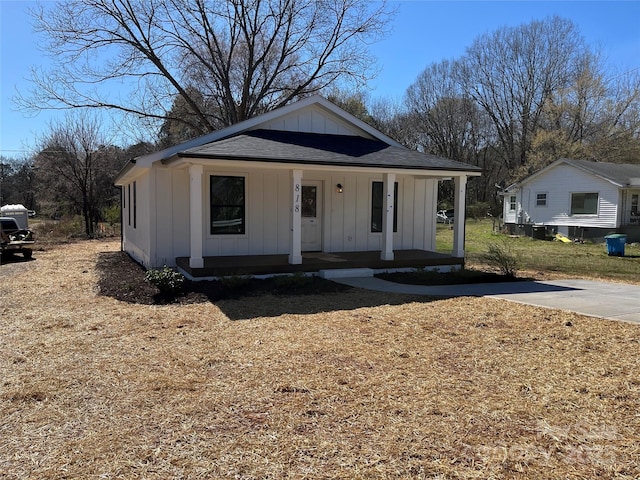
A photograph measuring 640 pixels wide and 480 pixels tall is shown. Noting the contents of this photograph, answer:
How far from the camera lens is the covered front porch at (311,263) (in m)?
9.44

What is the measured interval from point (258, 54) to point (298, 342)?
928 inches

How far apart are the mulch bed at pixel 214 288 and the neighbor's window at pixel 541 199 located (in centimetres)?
2188

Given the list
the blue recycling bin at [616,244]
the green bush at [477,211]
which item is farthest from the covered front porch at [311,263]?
the green bush at [477,211]

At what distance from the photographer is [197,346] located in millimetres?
5547

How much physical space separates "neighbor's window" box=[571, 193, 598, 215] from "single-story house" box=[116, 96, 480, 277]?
15535 mm

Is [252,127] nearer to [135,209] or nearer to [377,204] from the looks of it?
[377,204]

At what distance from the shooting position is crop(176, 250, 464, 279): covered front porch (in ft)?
31.0

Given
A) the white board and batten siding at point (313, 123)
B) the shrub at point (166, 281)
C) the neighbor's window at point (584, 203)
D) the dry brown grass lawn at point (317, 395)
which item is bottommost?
the dry brown grass lawn at point (317, 395)

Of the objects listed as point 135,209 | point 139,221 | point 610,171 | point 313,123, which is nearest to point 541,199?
point 610,171

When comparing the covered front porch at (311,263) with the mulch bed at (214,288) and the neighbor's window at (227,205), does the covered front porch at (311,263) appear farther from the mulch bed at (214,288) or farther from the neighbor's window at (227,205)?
the neighbor's window at (227,205)

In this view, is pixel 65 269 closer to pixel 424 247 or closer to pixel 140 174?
pixel 140 174

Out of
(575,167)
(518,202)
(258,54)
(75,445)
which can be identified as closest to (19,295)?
(75,445)

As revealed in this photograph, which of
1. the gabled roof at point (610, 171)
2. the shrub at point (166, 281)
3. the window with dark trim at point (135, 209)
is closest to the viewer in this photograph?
the shrub at point (166, 281)

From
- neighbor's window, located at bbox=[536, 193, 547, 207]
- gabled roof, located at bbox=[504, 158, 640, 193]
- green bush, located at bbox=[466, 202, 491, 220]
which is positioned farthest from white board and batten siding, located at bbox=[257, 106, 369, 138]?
green bush, located at bbox=[466, 202, 491, 220]
